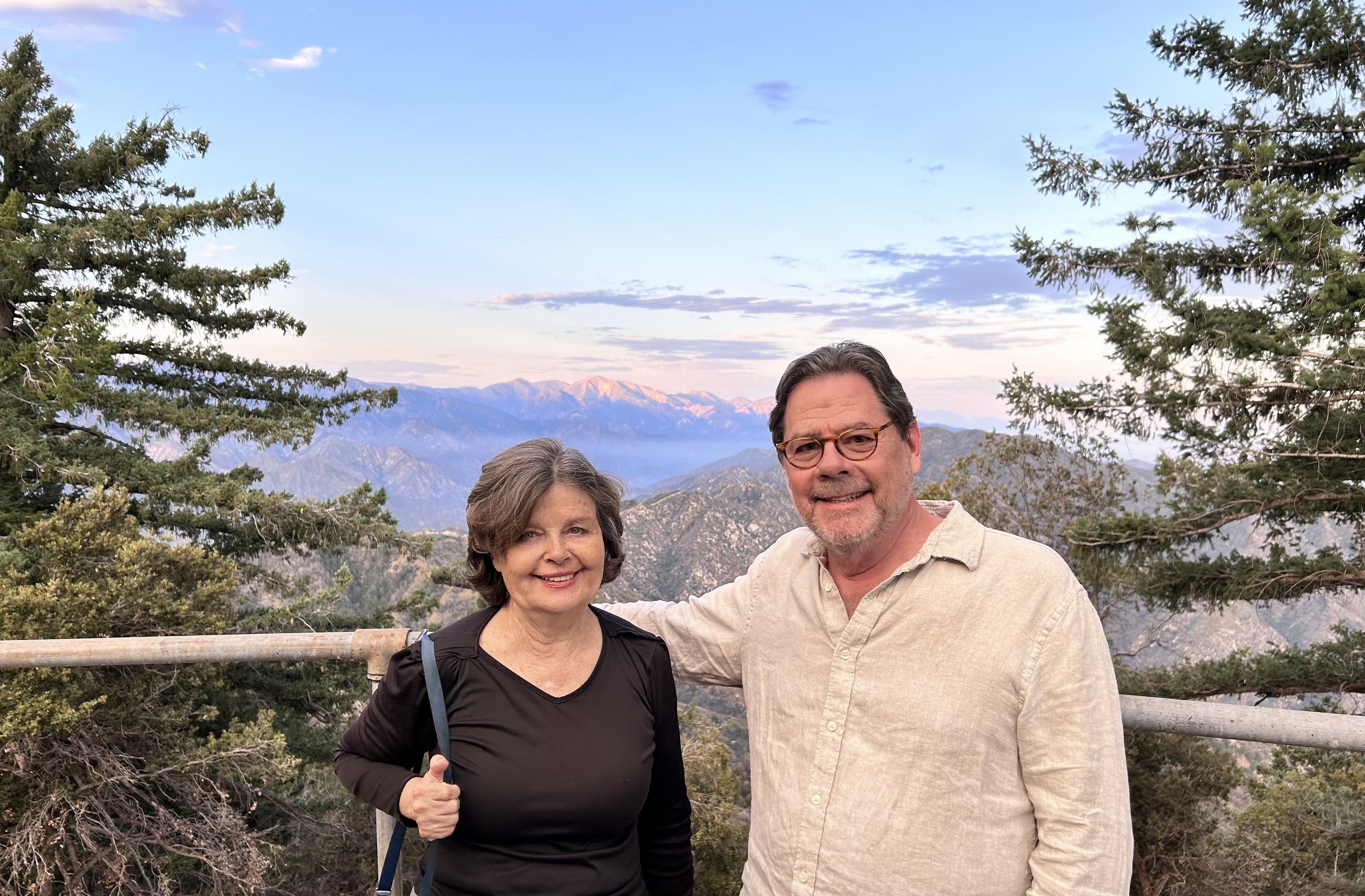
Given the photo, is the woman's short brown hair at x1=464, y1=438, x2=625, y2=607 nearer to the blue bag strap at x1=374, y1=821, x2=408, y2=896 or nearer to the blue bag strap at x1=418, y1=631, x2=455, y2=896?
the blue bag strap at x1=418, y1=631, x2=455, y2=896

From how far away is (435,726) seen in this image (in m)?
1.82

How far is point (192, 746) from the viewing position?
731cm

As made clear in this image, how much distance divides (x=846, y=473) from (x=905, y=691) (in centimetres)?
51

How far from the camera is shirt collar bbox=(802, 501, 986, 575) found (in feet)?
5.85

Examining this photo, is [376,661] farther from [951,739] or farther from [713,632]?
[951,739]

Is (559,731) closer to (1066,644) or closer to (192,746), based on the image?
(1066,644)

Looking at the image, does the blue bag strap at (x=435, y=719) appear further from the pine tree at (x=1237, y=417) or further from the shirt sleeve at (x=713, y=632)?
the pine tree at (x=1237, y=417)

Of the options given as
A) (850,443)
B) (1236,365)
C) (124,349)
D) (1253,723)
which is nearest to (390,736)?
(850,443)

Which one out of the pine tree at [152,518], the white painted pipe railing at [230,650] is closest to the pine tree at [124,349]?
the pine tree at [152,518]

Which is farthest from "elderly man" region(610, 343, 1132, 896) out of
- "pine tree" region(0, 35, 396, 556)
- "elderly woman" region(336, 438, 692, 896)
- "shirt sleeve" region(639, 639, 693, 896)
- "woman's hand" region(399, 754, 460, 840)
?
"pine tree" region(0, 35, 396, 556)

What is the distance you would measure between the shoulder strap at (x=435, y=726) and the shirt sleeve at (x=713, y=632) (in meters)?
0.54

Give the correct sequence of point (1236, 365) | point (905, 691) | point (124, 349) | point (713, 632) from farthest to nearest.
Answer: point (124, 349) → point (1236, 365) → point (713, 632) → point (905, 691)

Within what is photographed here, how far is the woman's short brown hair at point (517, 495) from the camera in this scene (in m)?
1.86

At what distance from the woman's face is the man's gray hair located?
0.54 metres
